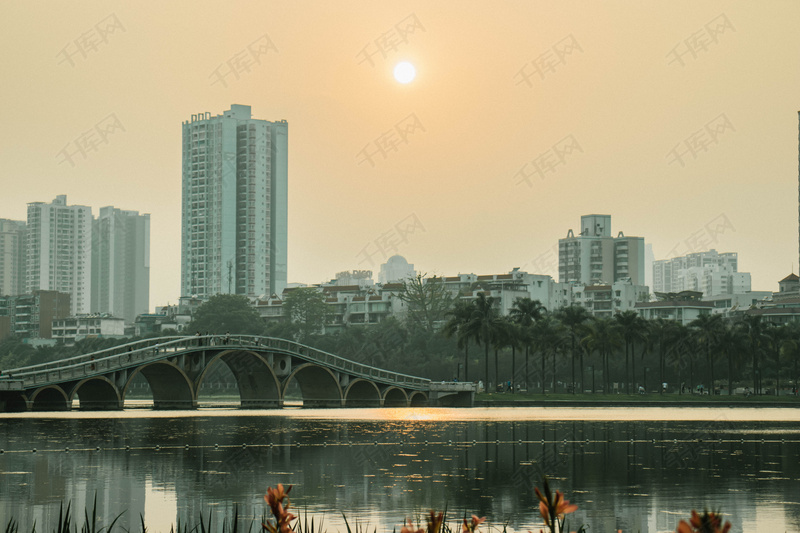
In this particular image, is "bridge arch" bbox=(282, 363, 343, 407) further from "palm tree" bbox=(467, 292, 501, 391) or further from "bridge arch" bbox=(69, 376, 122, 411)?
"bridge arch" bbox=(69, 376, 122, 411)

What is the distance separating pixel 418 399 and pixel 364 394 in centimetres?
558

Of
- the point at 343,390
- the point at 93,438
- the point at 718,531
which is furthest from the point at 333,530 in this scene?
the point at 343,390

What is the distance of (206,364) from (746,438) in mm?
54018

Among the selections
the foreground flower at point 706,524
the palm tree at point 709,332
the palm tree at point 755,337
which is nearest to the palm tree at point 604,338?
the palm tree at point 709,332

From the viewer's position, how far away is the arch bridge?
275ft

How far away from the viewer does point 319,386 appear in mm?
112812

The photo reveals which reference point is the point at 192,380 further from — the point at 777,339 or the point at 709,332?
the point at 777,339

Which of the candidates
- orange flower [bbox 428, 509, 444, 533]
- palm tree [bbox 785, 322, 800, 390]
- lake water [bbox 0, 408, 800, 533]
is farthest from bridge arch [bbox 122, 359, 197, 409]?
orange flower [bbox 428, 509, 444, 533]

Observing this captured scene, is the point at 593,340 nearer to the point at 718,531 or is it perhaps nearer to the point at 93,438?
the point at 93,438

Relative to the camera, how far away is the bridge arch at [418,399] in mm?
115812

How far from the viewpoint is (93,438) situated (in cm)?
5247

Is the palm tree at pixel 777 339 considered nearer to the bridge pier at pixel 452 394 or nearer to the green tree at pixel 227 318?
the bridge pier at pixel 452 394

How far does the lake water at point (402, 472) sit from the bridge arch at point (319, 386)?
44784 millimetres

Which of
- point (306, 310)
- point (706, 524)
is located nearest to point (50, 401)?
point (706, 524)
